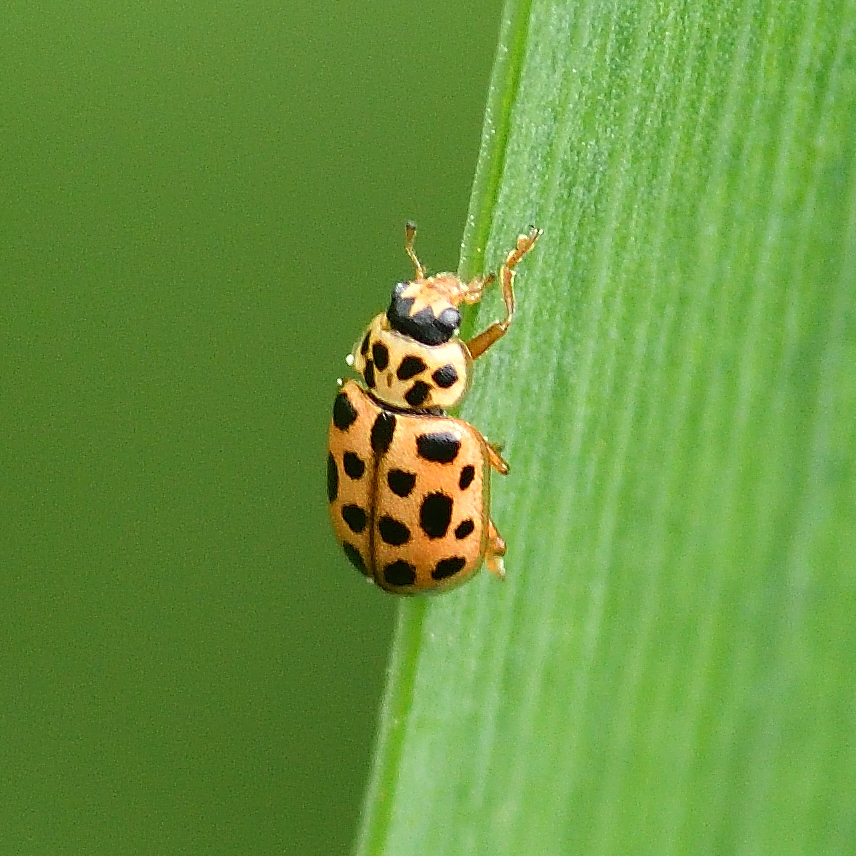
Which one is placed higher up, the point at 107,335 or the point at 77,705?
the point at 107,335

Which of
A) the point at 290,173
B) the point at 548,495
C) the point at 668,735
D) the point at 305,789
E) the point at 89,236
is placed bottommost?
the point at 305,789

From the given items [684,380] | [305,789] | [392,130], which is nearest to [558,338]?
[684,380]

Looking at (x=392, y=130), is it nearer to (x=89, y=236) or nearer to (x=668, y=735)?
(x=89, y=236)

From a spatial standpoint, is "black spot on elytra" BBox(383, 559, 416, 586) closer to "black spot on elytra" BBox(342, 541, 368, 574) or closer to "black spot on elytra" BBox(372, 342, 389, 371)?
"black spot on elytra" BBox(342, 541, 368, 574)

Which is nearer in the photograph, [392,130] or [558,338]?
[558,338]

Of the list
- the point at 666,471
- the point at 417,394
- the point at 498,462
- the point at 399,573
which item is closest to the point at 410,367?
the point at 417,394

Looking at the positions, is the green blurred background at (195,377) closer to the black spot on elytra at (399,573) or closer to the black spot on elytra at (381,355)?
the black spot on elytra at (381,355)

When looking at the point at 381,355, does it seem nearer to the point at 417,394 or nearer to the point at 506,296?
the point at 417,394
